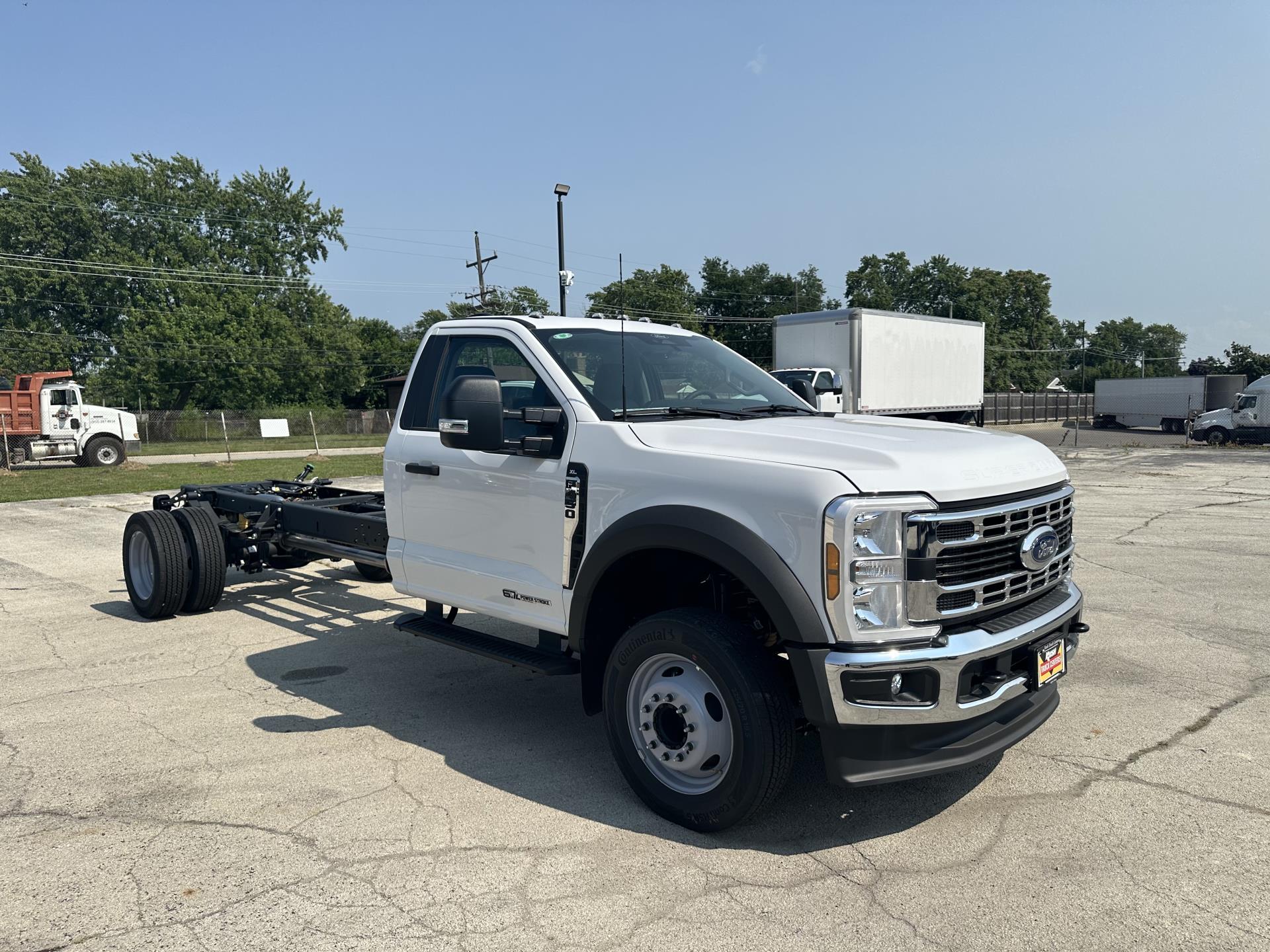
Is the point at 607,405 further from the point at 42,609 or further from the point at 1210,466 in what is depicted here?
the point at 1210,466

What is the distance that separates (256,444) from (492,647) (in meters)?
42.3

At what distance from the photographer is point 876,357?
26.3m

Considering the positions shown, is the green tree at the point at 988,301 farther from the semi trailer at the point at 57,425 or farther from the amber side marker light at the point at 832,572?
the amber side marker light at the point at 832,572

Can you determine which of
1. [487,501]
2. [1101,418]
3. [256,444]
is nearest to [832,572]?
[487,501]

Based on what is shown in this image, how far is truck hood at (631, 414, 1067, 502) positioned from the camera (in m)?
3.40

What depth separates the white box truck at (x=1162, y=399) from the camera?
43.4m

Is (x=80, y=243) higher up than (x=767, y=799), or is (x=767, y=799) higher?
(x=80, y=243)

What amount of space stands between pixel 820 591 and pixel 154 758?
3420 mm

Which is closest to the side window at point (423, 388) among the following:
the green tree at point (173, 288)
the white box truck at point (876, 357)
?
the white box truck at point (876, 357)

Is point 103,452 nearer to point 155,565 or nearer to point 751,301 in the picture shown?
point 155,565

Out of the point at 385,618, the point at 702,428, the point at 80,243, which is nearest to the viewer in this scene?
the point at 702,428

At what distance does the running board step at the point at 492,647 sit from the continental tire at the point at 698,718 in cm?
41

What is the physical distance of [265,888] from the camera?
333 centimetres

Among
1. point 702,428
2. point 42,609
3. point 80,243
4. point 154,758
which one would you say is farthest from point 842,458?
point 80,243
